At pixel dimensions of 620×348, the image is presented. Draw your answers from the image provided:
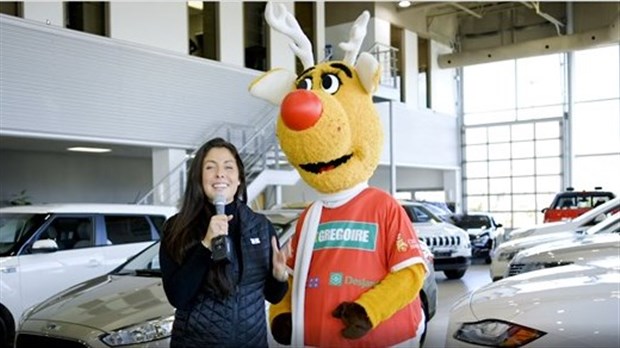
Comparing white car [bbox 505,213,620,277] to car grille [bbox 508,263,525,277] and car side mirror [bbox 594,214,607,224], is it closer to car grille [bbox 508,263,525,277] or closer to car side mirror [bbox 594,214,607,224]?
car grille [bbox 508,263,525,277]

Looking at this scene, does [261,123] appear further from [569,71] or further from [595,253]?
[569,71]

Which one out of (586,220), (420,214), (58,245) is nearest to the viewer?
(58,245)

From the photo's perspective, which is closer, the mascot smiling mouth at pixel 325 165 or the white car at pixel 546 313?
the mascot smiling mouth at pixel 325 165

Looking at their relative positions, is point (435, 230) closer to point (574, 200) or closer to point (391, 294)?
point (574, 200)

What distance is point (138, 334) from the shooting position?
3629 millimetres

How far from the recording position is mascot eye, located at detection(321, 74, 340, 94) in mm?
2398

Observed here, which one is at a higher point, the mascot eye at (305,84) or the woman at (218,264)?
the mascot eye at (305,84)

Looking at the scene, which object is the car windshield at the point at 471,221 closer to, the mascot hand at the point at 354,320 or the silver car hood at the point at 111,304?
the silver car hood at the point at 111,304

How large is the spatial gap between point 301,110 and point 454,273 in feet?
31.8

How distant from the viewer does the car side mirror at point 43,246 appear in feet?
18.5

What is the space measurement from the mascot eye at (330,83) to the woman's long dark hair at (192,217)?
0.45m

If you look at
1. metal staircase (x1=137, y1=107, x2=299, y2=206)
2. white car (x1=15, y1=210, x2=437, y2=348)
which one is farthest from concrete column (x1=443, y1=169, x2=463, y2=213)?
white car (x1=15, y1=210, x2=437, y2=348)

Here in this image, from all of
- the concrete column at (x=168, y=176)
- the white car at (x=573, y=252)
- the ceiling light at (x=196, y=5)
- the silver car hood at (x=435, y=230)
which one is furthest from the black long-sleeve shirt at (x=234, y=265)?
the ceiling light at (x=196, y=5)

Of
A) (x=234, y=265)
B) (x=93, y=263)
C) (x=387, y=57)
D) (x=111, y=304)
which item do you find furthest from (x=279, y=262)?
(x=387, y=57)
